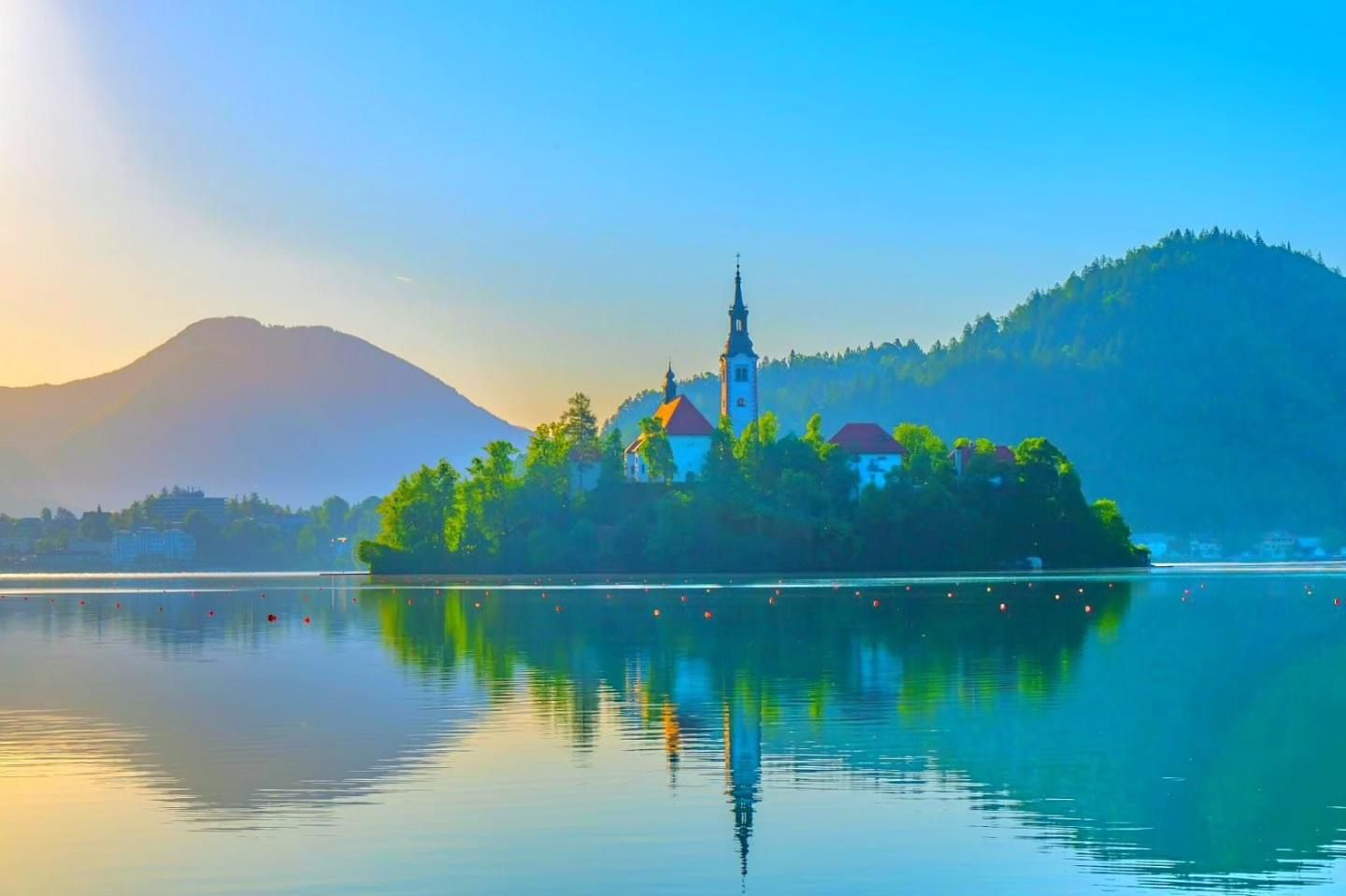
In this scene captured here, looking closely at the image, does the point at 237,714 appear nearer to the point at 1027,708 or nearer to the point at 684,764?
the point at 684,764

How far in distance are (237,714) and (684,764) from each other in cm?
1500

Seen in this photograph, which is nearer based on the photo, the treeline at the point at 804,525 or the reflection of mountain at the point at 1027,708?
the reflection of mountain at the point at 1027,708

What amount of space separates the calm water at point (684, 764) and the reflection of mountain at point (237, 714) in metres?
0.17

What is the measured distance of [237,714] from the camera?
46188mm

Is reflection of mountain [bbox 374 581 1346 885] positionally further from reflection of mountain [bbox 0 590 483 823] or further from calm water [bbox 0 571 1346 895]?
reflection of mountain [bbox 0 590 483 823]

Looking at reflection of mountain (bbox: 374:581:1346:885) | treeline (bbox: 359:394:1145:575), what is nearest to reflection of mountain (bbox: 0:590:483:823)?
reflection of mountain (bbox: 374:581:1346:885)

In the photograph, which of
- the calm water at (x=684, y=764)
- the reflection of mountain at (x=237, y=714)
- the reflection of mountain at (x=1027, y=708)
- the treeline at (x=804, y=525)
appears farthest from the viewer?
the treeline at (x=804, y=525)

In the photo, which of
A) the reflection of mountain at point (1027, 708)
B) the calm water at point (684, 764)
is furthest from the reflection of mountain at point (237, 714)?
the reflection of mountain at point (1027, 708)

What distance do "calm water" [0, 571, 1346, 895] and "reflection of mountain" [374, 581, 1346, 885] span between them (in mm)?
143

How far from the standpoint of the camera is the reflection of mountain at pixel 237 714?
113ft

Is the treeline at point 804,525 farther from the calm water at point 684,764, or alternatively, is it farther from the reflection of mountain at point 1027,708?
the calm water at point 684,764

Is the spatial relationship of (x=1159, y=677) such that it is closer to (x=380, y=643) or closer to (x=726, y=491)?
(x=380, y=643)

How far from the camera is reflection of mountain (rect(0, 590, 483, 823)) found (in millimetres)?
34469

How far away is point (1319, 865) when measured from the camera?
25.9 metres
